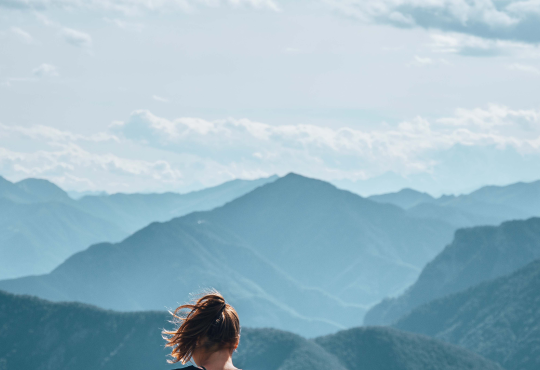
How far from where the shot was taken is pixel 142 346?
555 ft

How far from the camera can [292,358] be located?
147125mm

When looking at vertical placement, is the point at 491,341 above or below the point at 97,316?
above

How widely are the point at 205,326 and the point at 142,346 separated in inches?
6649

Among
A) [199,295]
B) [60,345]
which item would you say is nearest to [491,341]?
[60,345]

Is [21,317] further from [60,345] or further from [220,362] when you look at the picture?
[220,362]

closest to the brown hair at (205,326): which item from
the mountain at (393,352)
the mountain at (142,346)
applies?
the mountain at (142,346)

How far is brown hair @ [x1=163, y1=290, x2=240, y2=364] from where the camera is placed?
24.1ft

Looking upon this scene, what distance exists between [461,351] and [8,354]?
10819 centimetres

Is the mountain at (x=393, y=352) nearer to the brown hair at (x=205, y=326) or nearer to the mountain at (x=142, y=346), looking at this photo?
the mountain at (x=142, y=346)

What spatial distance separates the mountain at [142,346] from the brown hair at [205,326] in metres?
139

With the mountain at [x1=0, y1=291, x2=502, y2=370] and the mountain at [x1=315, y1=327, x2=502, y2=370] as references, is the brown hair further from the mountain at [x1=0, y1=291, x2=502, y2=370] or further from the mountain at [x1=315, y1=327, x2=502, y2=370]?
the mountain at [x1=315, y1=327, x2=502, y2=370]

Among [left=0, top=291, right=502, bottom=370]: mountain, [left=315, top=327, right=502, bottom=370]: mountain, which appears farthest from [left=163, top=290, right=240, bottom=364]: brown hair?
[left=315, top=327, right=502, bottom=370]: mountain

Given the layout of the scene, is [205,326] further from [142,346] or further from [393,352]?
[142,346]

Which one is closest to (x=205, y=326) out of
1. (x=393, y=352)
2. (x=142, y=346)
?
(x=393, y=352)
